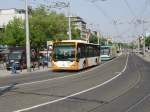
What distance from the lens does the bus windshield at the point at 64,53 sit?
37.3 meters

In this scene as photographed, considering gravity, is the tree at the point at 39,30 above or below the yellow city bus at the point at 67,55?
above

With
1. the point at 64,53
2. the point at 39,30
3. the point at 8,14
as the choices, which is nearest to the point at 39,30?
the point at 39,30

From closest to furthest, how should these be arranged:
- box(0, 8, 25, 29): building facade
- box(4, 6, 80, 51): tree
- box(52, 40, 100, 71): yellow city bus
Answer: box(52, 40, 100, 71): yellow city bus, box(4, 6, 80, 51): tree, box(0, 8, 25, 29): building facade

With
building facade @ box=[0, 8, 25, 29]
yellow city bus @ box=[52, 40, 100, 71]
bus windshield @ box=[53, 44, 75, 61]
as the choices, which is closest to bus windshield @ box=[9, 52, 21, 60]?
yellow city bus @ box=[52, 40, 100, 71]

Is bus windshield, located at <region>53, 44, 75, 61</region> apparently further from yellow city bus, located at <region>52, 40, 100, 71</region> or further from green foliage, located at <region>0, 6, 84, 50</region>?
green foliage, located at <region>0, 6, 84, 50</region>

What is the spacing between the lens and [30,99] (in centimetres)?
1545

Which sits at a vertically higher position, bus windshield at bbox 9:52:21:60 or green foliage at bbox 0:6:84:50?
green foliage at bbox 0:6:84:50

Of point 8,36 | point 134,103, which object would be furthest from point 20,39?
point 134,103

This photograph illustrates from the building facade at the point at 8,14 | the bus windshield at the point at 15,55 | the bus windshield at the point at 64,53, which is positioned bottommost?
the bus windshield at the point at 15,55

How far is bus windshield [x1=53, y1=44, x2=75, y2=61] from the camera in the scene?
1470 inches

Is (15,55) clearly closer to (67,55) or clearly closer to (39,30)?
(67,55)

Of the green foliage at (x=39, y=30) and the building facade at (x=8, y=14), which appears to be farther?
the building facade at (x=8, y=14)

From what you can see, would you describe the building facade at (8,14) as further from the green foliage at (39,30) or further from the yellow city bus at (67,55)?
the yellow city bus at (67,55)

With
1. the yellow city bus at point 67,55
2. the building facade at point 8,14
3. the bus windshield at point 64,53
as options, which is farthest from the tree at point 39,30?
the building facade at point 8,14
